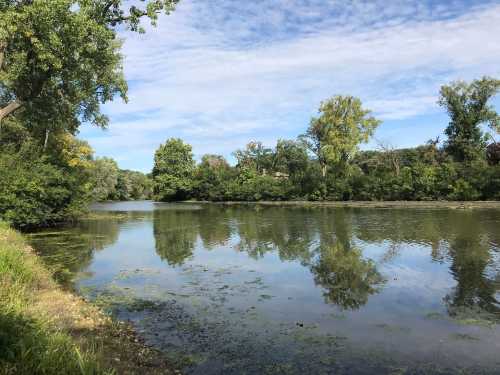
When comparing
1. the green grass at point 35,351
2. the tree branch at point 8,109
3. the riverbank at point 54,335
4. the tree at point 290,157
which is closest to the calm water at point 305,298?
the riverbank at point 54,335

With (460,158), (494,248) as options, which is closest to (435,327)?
(494,248)

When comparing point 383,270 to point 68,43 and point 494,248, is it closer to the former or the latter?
point 494,248

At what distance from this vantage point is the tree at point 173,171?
312 feet

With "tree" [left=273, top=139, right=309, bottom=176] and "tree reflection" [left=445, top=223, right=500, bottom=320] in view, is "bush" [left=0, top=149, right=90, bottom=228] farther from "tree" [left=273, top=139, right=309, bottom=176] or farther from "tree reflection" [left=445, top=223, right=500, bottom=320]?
"tree" [left=273, top=139, right=309, bottom=176]

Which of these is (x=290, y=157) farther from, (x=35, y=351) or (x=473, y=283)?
(x=35, y=351)

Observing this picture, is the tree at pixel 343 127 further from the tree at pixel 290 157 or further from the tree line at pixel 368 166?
the tree at pixel 290 157

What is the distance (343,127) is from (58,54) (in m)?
55.0

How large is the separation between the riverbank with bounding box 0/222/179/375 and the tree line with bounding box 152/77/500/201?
174 feet

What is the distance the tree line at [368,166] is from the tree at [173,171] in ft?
5.53

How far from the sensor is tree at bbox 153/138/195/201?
95.1 m

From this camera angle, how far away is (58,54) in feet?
63.4

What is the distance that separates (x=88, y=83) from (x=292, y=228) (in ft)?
53.6

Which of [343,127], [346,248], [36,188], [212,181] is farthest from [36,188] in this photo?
[212,181]

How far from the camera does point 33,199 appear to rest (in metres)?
24.7
